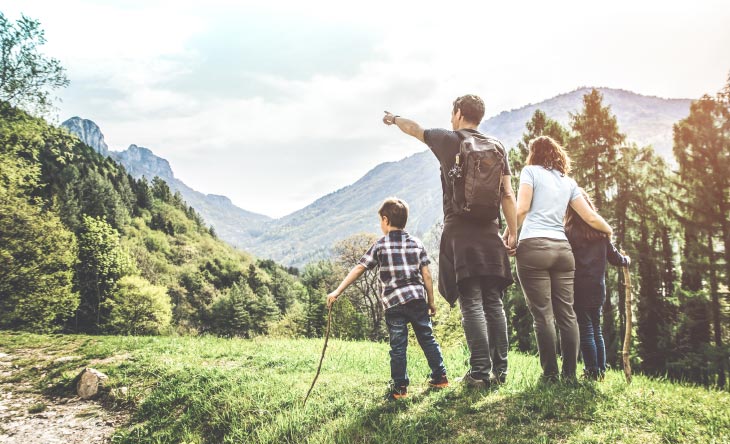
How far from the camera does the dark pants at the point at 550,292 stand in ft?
14.3

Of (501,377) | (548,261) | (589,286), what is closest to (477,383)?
(501,377)

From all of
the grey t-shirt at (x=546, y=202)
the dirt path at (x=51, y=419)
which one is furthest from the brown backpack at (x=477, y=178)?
the dirt path at (x=51, y=419)

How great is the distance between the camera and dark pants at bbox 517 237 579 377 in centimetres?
436

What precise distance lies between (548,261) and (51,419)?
720 centimetres

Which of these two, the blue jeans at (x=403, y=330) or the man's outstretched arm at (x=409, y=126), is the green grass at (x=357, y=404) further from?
the man's outstretched arm at (x=409, y=126)

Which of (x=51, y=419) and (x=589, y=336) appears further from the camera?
(x=51, y=419)

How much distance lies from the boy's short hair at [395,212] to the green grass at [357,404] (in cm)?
188

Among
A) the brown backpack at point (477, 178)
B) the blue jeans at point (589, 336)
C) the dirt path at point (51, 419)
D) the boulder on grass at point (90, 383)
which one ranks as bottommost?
the dirt path at point (51, 419)

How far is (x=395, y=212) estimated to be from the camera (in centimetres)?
475

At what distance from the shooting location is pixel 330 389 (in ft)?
16.9

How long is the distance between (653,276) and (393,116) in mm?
26251

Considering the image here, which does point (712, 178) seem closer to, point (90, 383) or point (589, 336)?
point (589, 336)

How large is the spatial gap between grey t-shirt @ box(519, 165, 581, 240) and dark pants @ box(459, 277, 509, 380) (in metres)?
0.71

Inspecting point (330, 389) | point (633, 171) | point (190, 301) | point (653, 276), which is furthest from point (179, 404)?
point (190, 301)
